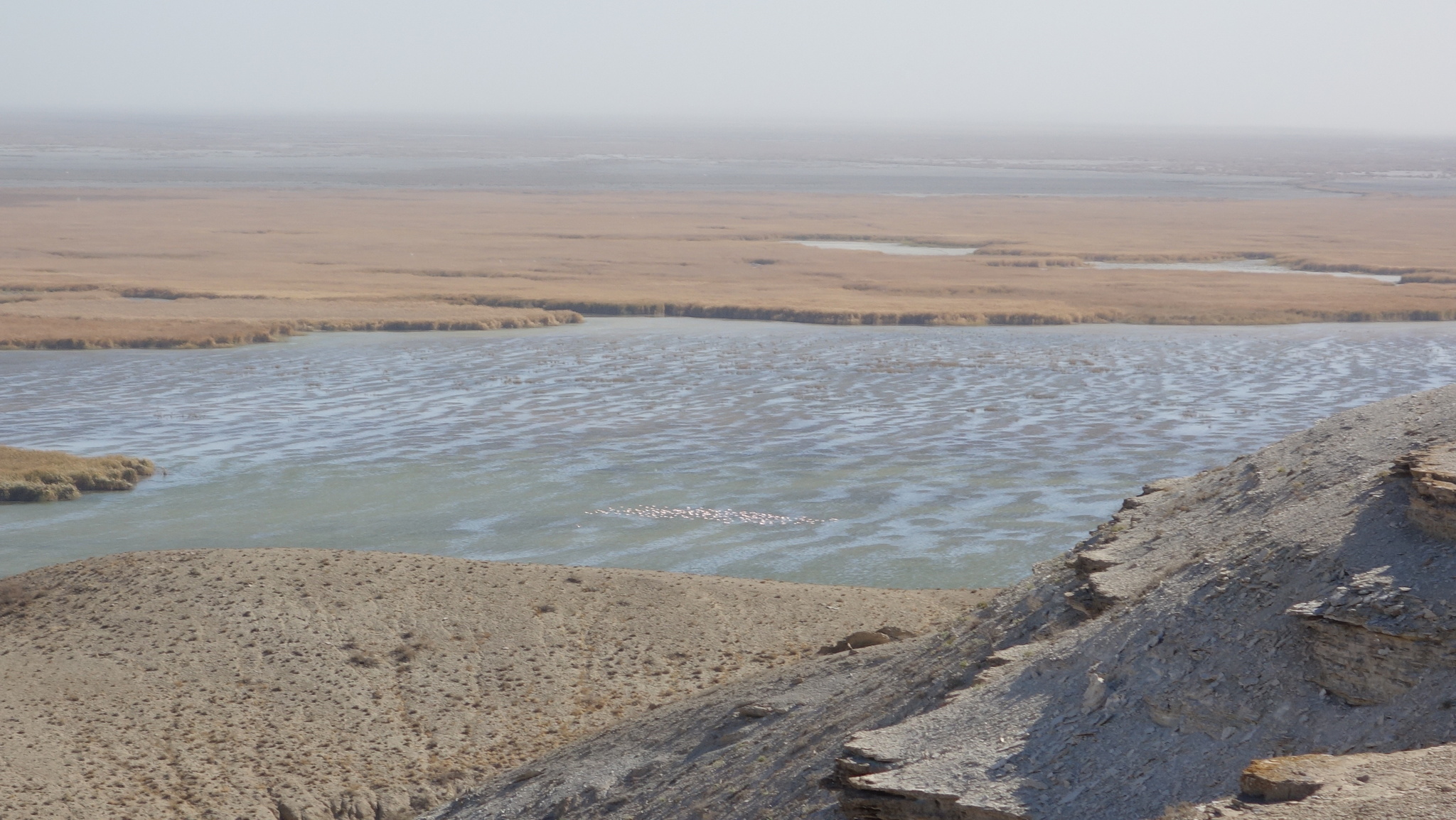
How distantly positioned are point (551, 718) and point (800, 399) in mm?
22204

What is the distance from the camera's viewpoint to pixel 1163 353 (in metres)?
44.8

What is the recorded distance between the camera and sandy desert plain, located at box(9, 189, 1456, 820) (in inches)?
546

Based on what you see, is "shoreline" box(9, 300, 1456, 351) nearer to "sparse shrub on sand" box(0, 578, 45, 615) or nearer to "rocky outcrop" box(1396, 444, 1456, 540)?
"sparse shrub on sand" box(0, 578, 45, 615)

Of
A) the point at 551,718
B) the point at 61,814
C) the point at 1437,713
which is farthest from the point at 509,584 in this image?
the point at 1437,713

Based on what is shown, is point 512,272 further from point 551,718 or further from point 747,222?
point 551,718

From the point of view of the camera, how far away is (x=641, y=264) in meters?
67.1

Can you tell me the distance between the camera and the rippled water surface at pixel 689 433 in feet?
78.2

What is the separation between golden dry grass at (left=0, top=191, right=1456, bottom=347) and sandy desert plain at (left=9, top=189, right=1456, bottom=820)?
316mm

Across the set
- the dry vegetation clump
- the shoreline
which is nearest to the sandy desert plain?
the shoreline

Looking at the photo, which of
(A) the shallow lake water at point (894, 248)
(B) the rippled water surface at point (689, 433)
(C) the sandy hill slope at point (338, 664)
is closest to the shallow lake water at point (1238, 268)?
(A) the shallow lake water at point (894, 248)

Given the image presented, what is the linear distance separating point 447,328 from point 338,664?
33.4m

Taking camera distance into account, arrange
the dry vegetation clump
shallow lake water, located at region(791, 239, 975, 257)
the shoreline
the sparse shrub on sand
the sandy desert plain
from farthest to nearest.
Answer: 1. shallow lake water, located at region(791, 239, 975, 257)
2. the shoreline
3. the dry vegetation clump
4. the sparse shrub on sand
5. the sandy desert plain

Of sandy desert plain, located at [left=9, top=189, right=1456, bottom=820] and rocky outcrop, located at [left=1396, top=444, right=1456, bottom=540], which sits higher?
rocky outcrop, located at [left=1396, top=444, right=1456, bottom=540]

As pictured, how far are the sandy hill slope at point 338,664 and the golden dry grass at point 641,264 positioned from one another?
2830 centimetres
